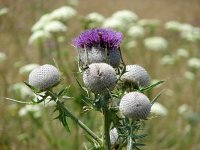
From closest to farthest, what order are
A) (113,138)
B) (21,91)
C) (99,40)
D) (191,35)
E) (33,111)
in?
(99,40) → (113,138) → (33,111) → (21,91) → (191,35)

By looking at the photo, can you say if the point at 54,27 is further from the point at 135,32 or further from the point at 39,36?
the point at 135,32

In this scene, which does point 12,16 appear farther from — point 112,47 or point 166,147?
point 112,47

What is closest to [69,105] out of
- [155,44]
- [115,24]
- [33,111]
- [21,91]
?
[21,91]

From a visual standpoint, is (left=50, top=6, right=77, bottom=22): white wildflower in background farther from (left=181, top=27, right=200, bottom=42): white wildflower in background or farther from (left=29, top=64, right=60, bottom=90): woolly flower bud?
(left=29, top=64, right=60, bottom=90): woolly flower bud

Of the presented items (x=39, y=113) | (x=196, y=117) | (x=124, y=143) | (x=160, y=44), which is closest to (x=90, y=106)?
(x=124, y=143)

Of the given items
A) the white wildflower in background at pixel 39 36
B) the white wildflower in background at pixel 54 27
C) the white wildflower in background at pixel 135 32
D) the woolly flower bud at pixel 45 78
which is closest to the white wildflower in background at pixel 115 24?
the white wildflower in background at pixel 135 32

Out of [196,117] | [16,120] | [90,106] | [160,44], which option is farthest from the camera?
[160,44]

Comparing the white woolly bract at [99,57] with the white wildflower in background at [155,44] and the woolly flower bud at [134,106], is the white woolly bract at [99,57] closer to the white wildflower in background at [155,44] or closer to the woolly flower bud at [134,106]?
the woolly flower bud at [134,106]
